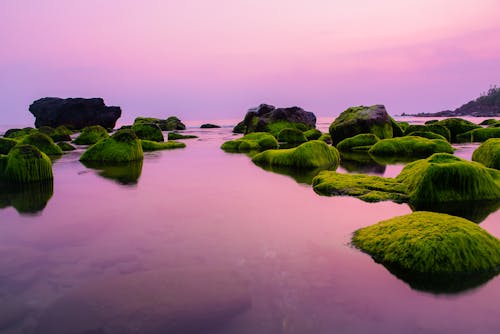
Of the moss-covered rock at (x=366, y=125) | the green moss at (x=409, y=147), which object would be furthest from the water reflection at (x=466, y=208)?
the moss-covered rock at (x=366, y=125)

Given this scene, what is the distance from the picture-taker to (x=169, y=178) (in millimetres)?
15125

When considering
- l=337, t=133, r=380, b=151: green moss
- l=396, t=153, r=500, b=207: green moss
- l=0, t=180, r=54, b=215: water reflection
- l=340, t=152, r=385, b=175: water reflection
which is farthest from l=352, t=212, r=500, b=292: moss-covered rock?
l=337, t=133, r=380, b=151: green moss

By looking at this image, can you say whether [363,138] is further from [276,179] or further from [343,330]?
[343,330]

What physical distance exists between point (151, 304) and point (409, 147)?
69.8 ft

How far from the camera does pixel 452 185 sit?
980 cm

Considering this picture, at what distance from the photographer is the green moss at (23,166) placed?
533 inches

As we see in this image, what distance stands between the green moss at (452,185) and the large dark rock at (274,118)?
3485 centimetres

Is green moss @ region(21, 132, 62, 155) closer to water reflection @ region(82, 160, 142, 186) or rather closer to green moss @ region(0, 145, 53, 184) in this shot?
water reflection @ region(82, 160, 142, 186)

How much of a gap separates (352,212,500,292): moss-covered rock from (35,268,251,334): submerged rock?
2.37 metres

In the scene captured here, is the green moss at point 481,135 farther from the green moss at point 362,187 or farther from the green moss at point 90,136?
the green moss at point 90,136

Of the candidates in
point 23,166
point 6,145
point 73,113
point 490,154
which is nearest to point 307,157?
point 490,154

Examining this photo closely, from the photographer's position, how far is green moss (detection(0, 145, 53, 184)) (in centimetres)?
1355

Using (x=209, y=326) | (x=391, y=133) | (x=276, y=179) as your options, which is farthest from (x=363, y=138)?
(x=209, y=326)

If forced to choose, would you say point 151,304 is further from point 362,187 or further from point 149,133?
point 149,133
